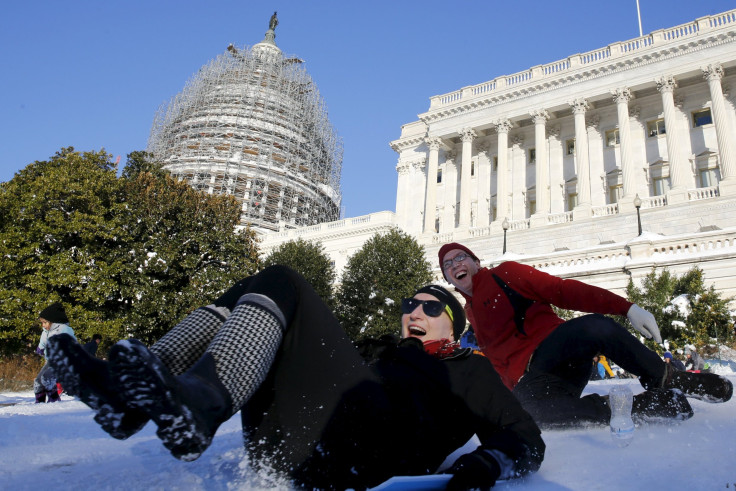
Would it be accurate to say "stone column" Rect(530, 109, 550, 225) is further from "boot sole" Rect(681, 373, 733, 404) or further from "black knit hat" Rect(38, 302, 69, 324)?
"boot sole" Rect(681, 373, 733, 404)

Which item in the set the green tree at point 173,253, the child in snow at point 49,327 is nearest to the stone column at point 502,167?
the green tree at point 173,253

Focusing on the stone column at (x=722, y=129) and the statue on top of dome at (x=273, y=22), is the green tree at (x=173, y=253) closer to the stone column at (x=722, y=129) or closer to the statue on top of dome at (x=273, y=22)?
the stone column at (x=722, y=129)

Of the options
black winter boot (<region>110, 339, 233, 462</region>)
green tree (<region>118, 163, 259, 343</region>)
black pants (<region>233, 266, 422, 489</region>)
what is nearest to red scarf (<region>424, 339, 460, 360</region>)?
black pants (<region>233, 266, 422, 489</region>)

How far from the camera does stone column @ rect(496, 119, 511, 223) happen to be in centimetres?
3191

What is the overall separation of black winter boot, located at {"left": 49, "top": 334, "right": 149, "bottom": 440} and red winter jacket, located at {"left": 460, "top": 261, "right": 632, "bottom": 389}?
81.4 inches

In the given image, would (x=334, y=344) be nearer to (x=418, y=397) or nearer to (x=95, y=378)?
(x=418, y=397)

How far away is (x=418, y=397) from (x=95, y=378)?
1049 millimetres

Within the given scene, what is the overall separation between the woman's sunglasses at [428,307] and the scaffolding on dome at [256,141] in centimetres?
4177

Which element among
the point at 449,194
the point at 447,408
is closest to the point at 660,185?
the point at 449,194

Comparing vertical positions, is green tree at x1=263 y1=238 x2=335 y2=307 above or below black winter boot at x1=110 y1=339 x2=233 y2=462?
above

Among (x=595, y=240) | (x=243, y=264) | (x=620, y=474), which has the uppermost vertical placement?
(x=595, y=240)

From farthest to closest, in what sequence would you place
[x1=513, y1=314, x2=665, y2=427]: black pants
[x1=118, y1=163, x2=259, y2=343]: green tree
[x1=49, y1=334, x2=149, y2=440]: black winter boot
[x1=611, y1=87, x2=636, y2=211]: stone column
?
[x1=611, y1=87, x2=636, y2=211]: stone column
[x1=118, y1=163, x2=259, y2=343]: green tree
[x1=513, y1=314, x2=665, y2=427]: black pants
[x1=49, y1=334, x2=149, y2=440]: black winter boot

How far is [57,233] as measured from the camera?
1614 cm

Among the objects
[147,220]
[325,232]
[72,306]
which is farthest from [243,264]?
[325,232]
